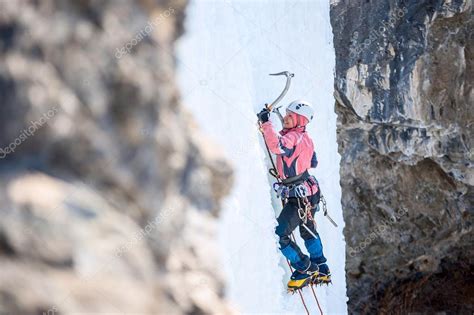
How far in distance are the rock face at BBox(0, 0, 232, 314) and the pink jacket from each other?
1532 mm

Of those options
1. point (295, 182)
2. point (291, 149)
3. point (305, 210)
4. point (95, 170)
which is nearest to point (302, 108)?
point (291, 149)

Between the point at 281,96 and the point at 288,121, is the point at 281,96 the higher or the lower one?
the higher one

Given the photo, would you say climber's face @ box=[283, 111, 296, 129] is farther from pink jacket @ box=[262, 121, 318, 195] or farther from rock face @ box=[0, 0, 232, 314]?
rock face @ box=[0, 0, 232, 314]

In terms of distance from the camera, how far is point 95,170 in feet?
6.51

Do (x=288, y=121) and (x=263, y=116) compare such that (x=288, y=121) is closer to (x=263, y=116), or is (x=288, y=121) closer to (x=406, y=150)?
(x=263, y=116)

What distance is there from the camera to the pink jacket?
379 centimetres

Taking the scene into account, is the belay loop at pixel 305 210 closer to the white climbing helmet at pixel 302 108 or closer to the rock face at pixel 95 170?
the white climbing helmet at pixel 302 108

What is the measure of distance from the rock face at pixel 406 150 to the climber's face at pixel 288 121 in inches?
77.4

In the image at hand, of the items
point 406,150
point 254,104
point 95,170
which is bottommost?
point 95,170

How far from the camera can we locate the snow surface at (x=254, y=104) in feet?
11.1

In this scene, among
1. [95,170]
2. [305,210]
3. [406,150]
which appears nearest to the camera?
[95,170]

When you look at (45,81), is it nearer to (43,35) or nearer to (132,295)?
(43,35)

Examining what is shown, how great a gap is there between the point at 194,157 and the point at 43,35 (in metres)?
0.70

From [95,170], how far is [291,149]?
6.89 ft
